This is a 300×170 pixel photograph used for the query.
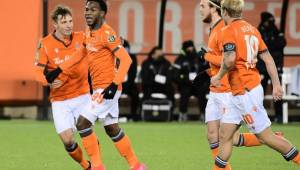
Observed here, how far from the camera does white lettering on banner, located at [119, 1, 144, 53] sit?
2409 cm

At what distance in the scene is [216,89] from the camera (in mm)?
11797

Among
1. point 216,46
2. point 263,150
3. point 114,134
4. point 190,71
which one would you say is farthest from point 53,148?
point 190,71

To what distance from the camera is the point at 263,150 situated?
52.6ft

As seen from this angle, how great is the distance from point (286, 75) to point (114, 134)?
12.5 m

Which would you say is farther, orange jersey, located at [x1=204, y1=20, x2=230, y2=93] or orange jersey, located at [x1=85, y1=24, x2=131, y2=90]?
orange jersey, located at [x1=85, y1=24, x2=131, y2=90]

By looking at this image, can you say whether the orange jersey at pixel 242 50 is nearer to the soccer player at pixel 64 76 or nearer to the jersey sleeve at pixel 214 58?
the jersey sleeve at pixel 214 58

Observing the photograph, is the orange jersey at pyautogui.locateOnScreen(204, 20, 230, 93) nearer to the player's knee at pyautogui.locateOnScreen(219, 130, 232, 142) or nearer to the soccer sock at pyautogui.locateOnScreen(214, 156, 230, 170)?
the player's knee at pyautogui.locateOnScreen(219, 130, 232, 142)

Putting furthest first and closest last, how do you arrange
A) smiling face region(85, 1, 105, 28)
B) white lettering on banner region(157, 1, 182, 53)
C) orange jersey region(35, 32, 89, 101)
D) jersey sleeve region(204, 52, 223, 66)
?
1. white lettering on banner region(157, 1, 182, 53)
2. orange jersey region(35, 32, 89, 101)
3. smiling face region(85, 1, 105, 28)
4. jersey sleeve region(204, 52, 223, 66)

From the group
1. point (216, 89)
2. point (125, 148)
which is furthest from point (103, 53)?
point (216, 89)

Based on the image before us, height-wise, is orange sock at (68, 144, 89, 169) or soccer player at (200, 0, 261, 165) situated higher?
soccer player at (200, 0, 261, 165)

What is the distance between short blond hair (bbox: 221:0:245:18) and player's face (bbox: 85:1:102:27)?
167cm

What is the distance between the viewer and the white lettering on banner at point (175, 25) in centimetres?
2417

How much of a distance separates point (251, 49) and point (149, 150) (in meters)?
5.61

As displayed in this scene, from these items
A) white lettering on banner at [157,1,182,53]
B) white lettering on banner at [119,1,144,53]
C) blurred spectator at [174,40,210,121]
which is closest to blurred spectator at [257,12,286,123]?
blurred spectator at [174,40,210,121]
